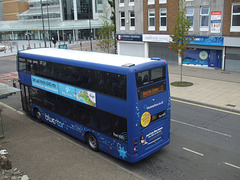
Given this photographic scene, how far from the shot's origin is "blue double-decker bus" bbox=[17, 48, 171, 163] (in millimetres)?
8562

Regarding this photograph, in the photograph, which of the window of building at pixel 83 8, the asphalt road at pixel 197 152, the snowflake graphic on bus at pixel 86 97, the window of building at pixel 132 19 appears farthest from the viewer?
the window of building at pixel 83 8

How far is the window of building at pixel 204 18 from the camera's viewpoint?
25641mm

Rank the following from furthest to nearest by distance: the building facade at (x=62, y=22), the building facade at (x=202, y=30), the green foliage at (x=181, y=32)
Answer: the building facade at (x=62, y=22)
the building facade at (x=202, y=30)
the green foliage at (x=181, y=32)

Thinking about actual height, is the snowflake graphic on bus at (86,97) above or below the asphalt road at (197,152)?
above

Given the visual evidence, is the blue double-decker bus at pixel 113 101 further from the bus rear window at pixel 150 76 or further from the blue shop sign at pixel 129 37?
the blue shop sign at pixel 129 37

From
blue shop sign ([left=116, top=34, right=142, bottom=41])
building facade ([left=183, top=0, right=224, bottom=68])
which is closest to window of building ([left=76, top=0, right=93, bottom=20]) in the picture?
blue shop sign ([left=116, top=34, right=142, bottom=41])

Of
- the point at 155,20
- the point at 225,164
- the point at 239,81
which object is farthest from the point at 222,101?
Answer: the point at 155,20

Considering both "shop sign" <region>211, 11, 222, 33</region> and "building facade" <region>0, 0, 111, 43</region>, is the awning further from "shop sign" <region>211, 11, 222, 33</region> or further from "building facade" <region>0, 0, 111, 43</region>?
"shop sign" <region>211, 11, 222, 33</region>

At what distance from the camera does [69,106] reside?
11461 millimetres

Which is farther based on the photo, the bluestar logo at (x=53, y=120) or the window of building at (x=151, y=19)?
the window of building at (x=151, y=19)

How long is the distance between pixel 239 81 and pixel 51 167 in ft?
57.3

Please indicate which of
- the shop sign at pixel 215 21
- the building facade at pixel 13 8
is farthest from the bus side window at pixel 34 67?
the building facade at pixel 13 8

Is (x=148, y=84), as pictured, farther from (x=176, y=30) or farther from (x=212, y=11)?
(x=212, y=11)

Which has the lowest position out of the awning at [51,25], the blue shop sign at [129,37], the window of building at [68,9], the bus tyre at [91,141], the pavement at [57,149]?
the pavement at [57,149]
